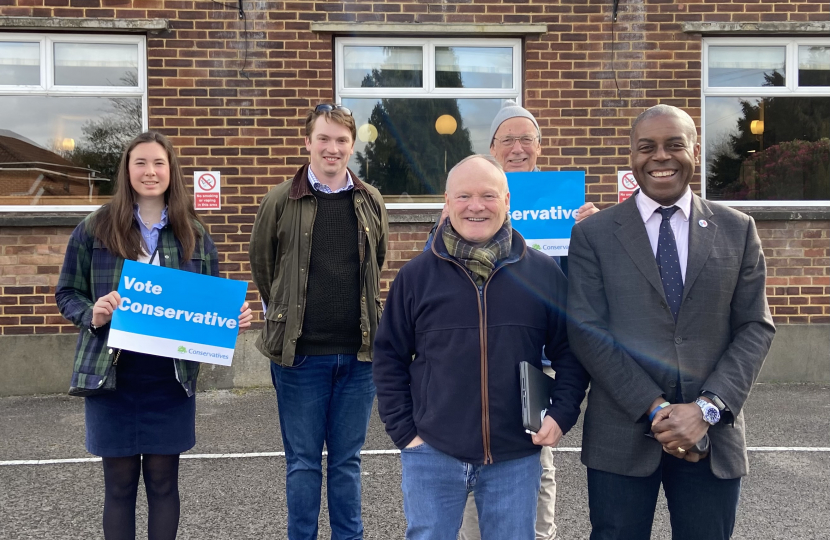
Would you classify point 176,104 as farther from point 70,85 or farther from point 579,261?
point 579,261

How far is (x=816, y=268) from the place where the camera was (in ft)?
24.4

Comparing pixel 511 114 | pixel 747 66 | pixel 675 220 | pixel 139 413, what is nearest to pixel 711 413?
pixel 675 220

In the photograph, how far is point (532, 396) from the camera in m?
2.30

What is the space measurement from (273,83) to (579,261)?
17.7ft

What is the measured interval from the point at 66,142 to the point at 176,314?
5.18 m

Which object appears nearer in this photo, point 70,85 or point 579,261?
point 579,261

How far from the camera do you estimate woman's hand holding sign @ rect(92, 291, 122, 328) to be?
9.34ft

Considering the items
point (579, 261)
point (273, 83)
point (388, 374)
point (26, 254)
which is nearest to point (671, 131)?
point (579, 261)

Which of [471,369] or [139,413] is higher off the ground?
[471,369]

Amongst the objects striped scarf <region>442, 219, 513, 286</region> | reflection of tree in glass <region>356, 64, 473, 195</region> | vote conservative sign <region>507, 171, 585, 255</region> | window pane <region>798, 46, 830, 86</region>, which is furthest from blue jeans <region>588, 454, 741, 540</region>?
window pane <region>798, 46, 830, 86</region>

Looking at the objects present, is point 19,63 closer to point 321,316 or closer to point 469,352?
point 321,316

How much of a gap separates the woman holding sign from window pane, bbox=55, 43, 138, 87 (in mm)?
4691

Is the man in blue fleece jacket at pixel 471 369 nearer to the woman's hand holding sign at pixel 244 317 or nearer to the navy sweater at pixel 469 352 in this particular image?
the navy sweater at pixel 469 352

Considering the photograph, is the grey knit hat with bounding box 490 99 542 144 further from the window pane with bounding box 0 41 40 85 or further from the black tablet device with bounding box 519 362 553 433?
the window pane with bounding box 0 41 40 85
